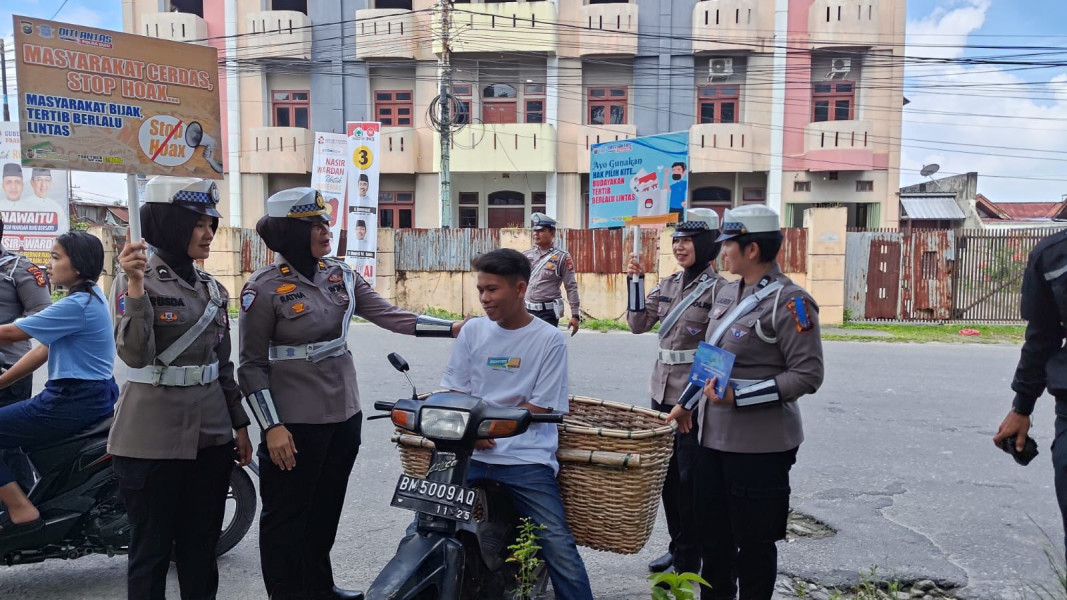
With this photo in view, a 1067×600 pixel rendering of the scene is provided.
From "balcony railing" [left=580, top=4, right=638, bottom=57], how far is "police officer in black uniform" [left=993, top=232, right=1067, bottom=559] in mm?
20388

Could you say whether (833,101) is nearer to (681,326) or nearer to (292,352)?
(681,326)

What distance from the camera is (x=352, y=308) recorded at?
3.45 meters

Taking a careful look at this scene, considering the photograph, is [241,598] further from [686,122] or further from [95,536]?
[686,122]

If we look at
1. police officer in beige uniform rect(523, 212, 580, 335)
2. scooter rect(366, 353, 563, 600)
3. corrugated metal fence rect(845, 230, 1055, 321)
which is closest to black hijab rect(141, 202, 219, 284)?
scooter rect(366, 353, 563, 600)

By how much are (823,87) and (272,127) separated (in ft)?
54.8

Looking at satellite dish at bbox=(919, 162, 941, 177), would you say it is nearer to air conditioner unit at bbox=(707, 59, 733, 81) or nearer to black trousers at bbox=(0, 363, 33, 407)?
A: air conditioner unit at bbox=(707, 59, 733, 81)

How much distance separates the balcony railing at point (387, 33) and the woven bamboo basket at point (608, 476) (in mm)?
21247

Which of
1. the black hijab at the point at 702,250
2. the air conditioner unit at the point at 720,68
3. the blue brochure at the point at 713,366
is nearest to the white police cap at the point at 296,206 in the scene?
the blue brochure at the point at 713,366

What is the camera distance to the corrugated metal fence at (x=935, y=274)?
1477cm

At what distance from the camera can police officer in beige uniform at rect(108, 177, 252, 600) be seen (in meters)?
2.77

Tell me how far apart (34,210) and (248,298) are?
13.1 metres

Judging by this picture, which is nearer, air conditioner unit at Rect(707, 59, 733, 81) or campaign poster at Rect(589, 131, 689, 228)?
campaign poster at Rect(589, 131, 689, 228)

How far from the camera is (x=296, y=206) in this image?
3174mm

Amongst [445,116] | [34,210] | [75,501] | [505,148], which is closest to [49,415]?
[75,501]
